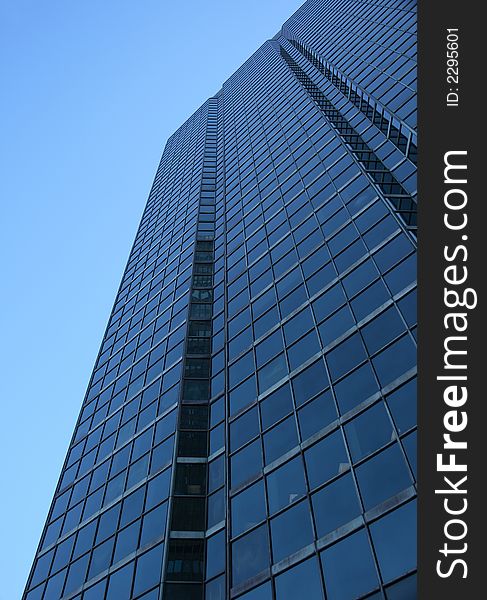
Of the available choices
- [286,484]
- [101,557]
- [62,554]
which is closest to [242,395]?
[286,484]

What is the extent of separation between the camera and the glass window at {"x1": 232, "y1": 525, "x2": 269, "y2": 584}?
20953 mm

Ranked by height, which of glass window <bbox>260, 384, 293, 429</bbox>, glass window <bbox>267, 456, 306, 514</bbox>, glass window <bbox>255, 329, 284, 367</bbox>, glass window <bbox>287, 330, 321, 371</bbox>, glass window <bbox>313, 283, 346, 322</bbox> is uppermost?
glass window <bbox>313, 283, 346, 322</bbox>

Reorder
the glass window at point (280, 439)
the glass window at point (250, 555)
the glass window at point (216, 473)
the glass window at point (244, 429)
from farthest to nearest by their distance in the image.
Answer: the glass window at point (216, 473), the glass window at point (244, 429), the glass window at point (280, 439), the glass window at point (250, 555)

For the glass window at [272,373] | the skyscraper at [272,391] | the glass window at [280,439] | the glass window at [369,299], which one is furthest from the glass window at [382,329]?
the glass window at [272,373]

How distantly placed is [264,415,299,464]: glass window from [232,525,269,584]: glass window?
3063 millimetres

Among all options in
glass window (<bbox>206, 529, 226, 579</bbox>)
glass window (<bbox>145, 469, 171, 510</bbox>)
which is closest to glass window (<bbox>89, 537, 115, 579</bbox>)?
glass window (<bbox>145, 469, 171, 510</bbox>)

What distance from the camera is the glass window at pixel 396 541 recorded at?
1644cm

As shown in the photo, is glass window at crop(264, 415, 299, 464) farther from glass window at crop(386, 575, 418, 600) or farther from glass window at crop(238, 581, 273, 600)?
glass window at crop(386, 575, 418, 600)

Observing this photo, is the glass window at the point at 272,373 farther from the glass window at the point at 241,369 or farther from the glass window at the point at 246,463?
the glass window at the point at 246,463

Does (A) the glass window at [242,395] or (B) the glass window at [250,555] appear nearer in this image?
(B) the glass window at [250,555]

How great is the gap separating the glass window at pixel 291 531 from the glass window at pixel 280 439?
296 centimetres

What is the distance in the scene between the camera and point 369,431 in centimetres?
2088

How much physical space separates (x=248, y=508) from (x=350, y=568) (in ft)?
19.8

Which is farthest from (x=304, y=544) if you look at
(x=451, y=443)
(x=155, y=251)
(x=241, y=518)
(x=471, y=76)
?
(x=155, y=251)
